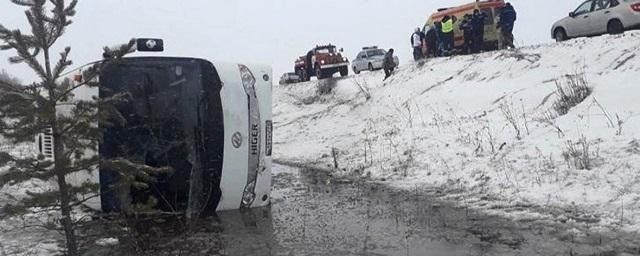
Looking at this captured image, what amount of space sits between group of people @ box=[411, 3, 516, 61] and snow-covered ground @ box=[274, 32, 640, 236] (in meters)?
1.70

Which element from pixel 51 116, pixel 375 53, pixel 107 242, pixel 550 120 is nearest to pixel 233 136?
pixel 107 242

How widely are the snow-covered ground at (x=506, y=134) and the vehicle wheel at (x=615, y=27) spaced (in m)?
2.18

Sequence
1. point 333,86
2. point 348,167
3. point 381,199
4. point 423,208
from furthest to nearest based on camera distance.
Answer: point 333,86 → point 348,167 → point 381,199 → point 423,208

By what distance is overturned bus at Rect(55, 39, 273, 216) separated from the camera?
6.58 meters

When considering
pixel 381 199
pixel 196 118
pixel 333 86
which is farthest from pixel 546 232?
pixel 333 86

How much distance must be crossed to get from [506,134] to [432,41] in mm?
13800

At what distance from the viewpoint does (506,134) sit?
10781mm

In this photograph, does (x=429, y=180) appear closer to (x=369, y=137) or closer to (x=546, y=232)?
(x=546, y=232)

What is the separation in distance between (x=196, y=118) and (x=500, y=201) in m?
3.92

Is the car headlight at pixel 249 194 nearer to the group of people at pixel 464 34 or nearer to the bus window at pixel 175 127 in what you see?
the bus window at pixel 175 127

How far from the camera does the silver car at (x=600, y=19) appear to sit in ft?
55.6

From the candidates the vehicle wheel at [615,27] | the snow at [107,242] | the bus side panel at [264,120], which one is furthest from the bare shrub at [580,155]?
the vehicle wheel at [615,27]

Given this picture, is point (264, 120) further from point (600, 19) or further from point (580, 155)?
point (600, 19)

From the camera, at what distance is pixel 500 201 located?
7434 mm
